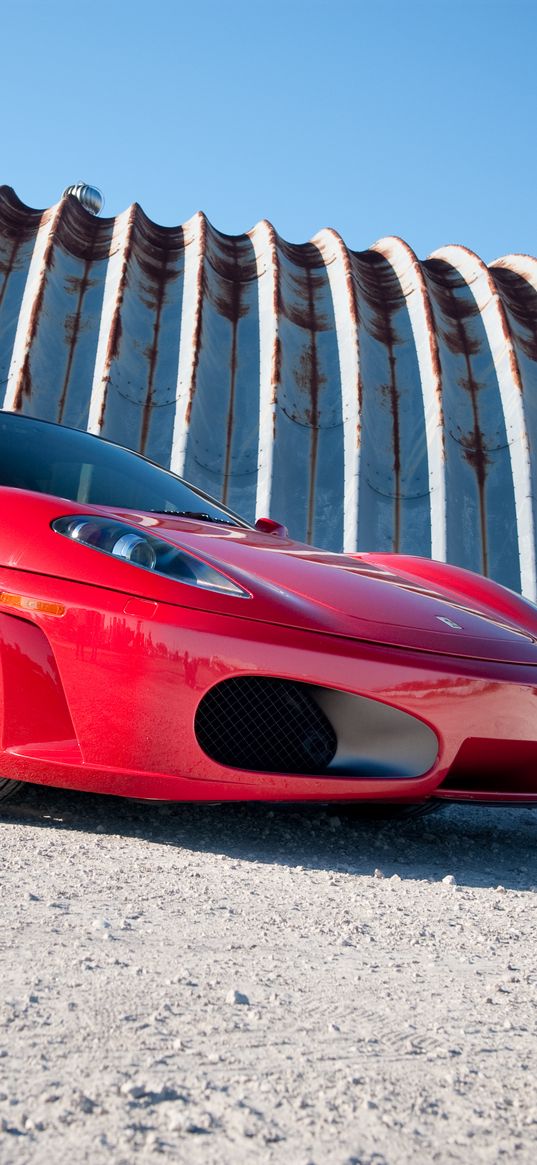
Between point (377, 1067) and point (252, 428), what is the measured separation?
320 inches

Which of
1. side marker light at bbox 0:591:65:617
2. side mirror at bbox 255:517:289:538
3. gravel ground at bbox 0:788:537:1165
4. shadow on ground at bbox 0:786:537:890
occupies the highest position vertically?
side mirror at bbox 255:517:289:538

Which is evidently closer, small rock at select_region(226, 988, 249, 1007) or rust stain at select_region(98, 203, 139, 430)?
small rock at select_region(226, 988, 249, 1007)

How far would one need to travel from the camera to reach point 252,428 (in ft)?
29.5

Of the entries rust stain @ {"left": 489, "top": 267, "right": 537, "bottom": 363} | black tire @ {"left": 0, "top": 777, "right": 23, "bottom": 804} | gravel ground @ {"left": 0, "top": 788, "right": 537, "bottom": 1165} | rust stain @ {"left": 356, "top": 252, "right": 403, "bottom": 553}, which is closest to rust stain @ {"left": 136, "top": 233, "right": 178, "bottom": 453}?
rust stain @ {"left": 356, "top": 252, "right": 403, "bottom": 553}

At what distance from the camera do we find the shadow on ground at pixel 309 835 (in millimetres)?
2230

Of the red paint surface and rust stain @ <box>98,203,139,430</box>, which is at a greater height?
rust stain @ <box>98,203,139,430</box>

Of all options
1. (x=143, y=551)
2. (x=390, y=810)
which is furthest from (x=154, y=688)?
(x=390, y=810)

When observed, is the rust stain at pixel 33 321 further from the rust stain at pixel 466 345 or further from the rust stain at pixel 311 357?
the rust stain at pixel 466 345

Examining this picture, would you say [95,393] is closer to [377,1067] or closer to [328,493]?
[328,493]

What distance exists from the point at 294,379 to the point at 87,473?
6382 millimetres

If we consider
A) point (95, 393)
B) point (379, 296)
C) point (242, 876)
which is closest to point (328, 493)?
point (95, 393)

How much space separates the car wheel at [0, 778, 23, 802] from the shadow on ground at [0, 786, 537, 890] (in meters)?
0.05

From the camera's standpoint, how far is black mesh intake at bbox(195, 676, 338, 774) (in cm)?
221

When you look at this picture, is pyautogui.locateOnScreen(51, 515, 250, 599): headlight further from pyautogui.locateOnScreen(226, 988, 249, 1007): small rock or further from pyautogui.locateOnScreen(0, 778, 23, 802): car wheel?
pyautogui.locateOnScreen(226, 988, 249, 1007): small rock
